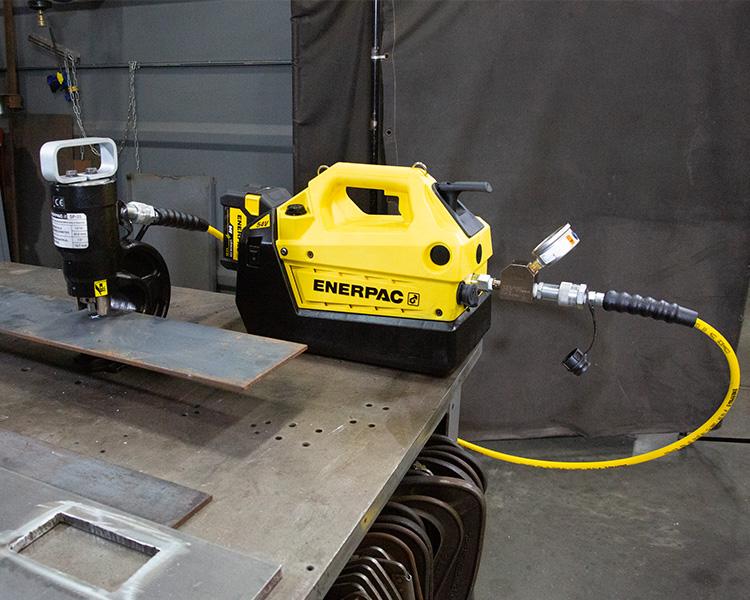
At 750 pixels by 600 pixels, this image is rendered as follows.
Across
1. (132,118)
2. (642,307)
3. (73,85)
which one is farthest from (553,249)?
(73,85)

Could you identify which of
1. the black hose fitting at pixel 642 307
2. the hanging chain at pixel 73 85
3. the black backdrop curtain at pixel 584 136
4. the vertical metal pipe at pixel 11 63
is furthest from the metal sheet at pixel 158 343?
the vertical metal pipe at pixel 11 63

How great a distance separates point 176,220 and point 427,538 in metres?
0.85

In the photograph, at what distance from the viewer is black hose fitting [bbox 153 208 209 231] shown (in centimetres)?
131

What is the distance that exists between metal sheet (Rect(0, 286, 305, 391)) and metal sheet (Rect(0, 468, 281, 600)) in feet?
0.82

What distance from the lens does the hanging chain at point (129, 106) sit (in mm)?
2898

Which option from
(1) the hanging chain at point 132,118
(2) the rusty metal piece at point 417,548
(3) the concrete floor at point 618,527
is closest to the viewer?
(2) the rusty metal piece at point 417,548

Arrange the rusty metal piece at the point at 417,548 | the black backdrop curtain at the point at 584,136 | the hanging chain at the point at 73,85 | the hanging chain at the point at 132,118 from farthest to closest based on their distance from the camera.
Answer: the hanging chain at the point at 73,85 → the hanging chain at the point at 132,118 → the black backdrop curtain at the point at 584,136 → the rusty metal piece at the point at 417,548

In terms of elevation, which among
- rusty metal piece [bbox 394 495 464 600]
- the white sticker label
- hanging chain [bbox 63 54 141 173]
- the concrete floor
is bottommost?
the concrete floor

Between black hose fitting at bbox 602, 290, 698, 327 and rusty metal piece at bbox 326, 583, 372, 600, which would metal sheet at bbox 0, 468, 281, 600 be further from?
black hose fitting at bbox 602, 290, 698, 327

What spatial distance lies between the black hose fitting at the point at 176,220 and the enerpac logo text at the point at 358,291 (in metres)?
0.39

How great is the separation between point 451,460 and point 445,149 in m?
1.11

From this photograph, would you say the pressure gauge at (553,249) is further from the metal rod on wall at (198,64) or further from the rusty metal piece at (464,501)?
the metal rod on wall at (198,64)

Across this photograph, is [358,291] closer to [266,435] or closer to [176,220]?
[266,435]

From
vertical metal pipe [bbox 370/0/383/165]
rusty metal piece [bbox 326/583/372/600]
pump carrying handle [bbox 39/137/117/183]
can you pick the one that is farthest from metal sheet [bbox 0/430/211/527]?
vertical metal pipe [bbox 370/0/383/165]
